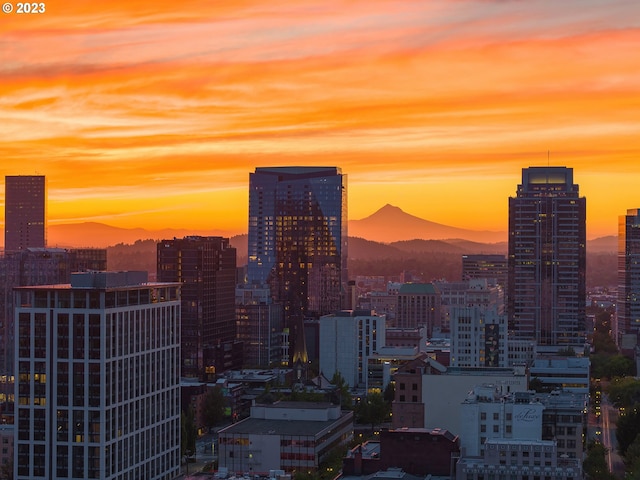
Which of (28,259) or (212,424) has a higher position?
(28,259)

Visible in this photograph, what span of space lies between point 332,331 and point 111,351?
84.0 metres

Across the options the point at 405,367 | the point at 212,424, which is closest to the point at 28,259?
the point at 212,424

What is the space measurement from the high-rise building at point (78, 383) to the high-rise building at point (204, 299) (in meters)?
80.5

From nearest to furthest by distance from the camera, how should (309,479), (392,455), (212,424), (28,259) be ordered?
(392,455) → (309,479) → (212,424) → (28,259)

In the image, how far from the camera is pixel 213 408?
130000 millimetres

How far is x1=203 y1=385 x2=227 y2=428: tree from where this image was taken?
130m

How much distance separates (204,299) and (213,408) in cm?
4784

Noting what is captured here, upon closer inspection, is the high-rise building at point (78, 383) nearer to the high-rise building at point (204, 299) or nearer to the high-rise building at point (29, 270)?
the high-rise building at point (204, 299)

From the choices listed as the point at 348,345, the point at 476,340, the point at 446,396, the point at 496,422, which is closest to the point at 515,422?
the point at 496,422

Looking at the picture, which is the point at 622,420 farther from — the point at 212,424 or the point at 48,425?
the point at 48,425

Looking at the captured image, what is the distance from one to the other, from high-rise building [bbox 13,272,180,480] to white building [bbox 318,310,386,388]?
79191 millimetres

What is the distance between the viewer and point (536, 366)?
14400 centimetres

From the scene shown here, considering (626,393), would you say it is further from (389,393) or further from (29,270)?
(29,270)

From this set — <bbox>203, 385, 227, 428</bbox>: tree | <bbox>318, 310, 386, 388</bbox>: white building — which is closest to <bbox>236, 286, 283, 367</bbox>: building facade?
<bbox>318, 310, 386, 388</bbox>: white building
